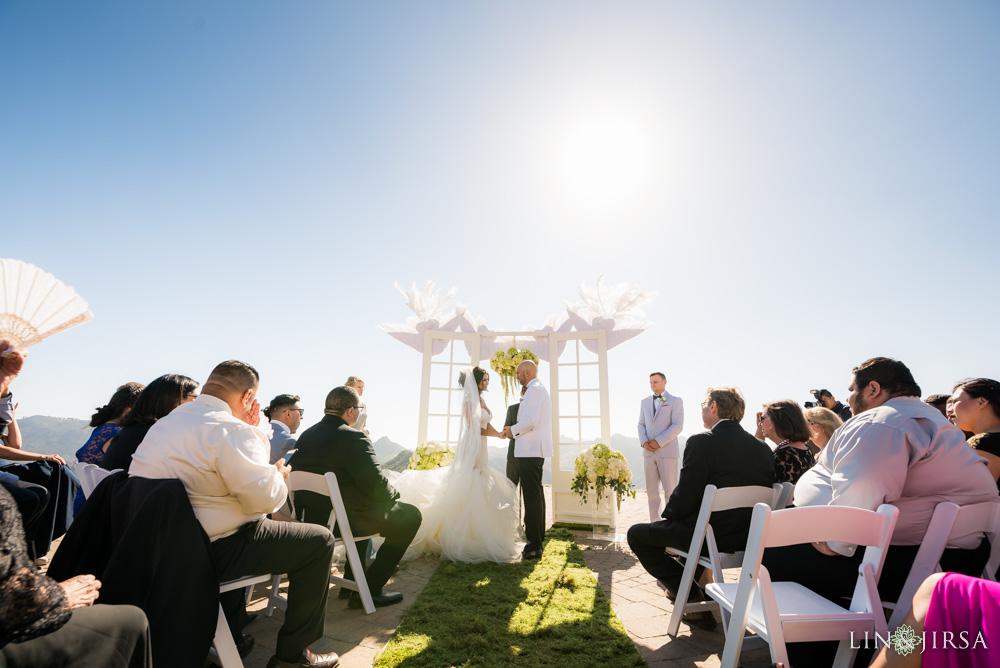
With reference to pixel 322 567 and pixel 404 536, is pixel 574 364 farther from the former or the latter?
pixel 322 567

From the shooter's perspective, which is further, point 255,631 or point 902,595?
point 255,631

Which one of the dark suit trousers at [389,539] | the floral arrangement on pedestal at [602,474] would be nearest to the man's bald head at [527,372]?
the floral arrangement on pedestal at [602,474]

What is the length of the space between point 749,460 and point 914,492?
1114 millimetres

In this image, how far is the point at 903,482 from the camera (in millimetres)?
2133

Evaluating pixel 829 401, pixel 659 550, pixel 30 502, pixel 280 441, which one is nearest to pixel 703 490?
pixel 659 550

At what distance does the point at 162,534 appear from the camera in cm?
202

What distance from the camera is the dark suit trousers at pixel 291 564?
2.42 m

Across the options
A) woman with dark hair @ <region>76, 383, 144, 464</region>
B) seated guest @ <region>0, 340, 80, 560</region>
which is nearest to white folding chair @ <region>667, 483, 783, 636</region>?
woman with dark hair @ <region>76, 383, 144, 464</region>

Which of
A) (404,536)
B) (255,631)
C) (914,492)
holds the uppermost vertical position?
(914,492)

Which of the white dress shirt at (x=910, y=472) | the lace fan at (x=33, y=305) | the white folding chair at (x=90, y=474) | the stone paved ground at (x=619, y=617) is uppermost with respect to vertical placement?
the lace fan at (x=33, y=305)

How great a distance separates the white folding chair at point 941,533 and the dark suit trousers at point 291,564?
110 inches

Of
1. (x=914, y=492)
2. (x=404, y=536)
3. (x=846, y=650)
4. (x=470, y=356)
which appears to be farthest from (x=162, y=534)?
(x=470, y=356)

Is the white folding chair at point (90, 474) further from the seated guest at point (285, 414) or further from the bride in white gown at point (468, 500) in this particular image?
the bride in white gown at point (468, 500)

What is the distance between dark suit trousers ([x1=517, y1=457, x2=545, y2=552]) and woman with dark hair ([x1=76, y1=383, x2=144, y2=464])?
12.8 ft
